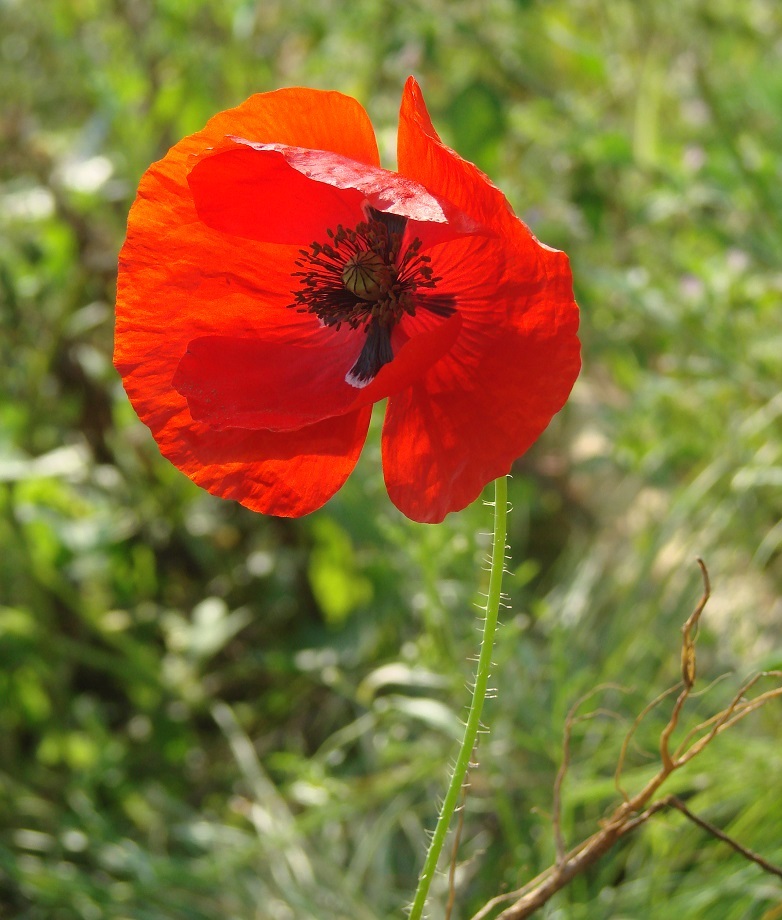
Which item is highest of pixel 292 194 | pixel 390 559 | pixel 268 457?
pixel 292 194

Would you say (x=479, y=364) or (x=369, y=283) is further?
(x=369, y=283)

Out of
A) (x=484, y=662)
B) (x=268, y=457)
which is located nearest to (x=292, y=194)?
(x=268, y=457)

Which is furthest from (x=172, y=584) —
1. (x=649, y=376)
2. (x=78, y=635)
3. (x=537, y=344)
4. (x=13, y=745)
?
(x=537, y=344)

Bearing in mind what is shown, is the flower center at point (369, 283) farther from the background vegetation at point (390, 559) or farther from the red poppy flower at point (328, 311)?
the background vegetation at point (390, 559)

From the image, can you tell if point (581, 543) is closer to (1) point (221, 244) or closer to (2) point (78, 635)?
(2) point (78, 635)

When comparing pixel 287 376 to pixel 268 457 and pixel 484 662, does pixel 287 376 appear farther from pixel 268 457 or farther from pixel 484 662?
pixel 484 662

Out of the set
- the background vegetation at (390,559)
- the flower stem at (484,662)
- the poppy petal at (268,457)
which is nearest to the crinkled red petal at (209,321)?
the poppy petal at (268,457)

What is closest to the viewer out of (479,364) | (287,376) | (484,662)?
(484,662)
